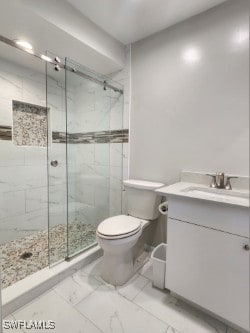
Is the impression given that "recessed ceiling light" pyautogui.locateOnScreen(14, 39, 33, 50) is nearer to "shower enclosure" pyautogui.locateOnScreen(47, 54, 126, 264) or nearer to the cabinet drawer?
"shower enclosure" pyautogui.locateOnScreen(47, 54, 126, 264)

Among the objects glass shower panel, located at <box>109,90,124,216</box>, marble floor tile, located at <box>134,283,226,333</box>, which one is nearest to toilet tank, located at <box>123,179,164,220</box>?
glass shower panel, located at <box>109,90,124,216</box>

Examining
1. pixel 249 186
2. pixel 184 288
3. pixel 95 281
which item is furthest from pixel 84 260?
pixel 249 186

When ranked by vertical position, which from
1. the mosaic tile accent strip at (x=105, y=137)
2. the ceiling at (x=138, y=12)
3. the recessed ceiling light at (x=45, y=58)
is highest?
the ceiling at (x=138, y=12)

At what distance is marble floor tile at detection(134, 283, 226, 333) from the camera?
1.17m

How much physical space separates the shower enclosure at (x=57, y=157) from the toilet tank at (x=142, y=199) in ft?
0.81

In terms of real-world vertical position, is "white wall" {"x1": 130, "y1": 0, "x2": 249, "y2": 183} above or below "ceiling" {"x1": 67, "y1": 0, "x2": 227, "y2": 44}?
below

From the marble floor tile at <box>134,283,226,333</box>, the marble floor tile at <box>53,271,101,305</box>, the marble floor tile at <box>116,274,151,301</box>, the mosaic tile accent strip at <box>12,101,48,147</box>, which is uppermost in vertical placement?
the mosaic tile accent strip at <box>12,101,48,147</box>

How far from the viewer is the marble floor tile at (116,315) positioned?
3.83 feet

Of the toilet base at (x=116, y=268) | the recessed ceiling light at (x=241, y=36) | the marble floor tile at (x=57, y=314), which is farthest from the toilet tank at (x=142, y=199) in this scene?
the recessed ceiling light at (x=241, y=36)

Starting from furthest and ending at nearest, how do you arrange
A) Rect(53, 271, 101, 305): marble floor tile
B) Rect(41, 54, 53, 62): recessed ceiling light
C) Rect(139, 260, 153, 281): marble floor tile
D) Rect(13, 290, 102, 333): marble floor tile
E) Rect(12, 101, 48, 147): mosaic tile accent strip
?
Rect(12, 101, 48, 147): mosaic tile accent strip, Rect(139, 260, 153, 281): marble floor tile, Rect(41, 54, 53, 62): recessed ceiling light, Rect(53, 271, 101, 305): marble floor tile, Rect(13, 290, 102, 333): marble floor tile

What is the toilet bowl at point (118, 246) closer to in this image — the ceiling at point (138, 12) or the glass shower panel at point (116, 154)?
the glass shower panel at point (116, 154)

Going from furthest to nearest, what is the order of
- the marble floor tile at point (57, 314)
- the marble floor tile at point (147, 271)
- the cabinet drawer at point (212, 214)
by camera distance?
the marble floor tile at point (147, 271)
the marble floor tile at point (57, 314)
the cabinet drawer at point (212, 214)

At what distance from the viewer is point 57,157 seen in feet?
6.04

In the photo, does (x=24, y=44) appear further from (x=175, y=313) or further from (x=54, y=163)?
(x=175, y=313)
